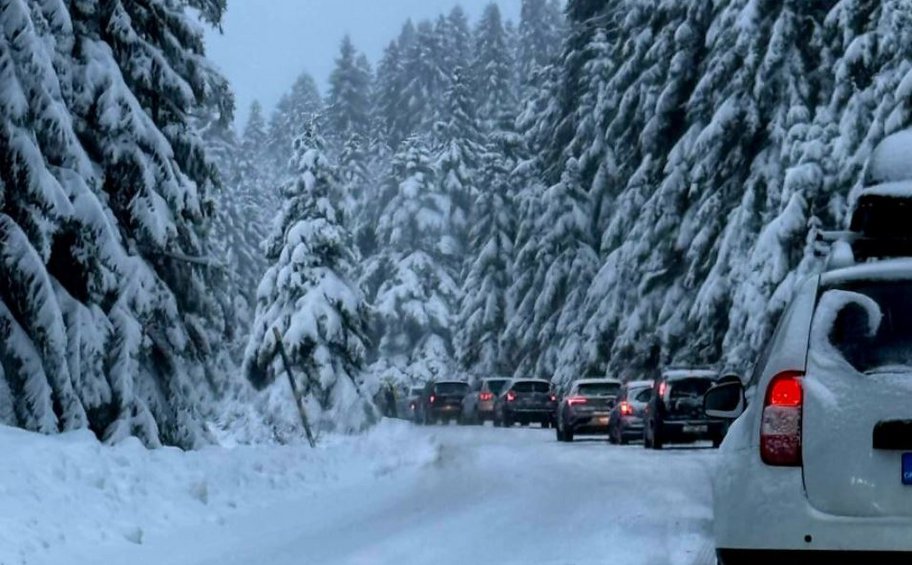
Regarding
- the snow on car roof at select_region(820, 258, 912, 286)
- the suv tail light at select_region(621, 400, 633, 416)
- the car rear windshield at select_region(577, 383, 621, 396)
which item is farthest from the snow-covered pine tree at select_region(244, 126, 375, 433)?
the snow on car roof at select_region(820, 258, 912, 286)

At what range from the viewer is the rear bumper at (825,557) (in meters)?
6.69

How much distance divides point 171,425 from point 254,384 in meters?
25.7

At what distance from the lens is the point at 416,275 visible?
7881 cm

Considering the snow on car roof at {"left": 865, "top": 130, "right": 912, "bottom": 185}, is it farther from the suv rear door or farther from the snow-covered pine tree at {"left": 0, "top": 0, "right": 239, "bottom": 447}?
the snow-covered pine tree at {"left": 0, "top": 0, "right": 239, "bottom": 447}

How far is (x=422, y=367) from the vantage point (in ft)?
258

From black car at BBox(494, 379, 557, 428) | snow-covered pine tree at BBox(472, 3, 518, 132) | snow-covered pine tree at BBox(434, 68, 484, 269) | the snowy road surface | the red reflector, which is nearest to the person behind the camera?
the red reflector

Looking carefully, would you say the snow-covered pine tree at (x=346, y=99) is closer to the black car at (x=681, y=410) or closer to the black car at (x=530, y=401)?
the black car at (x=530, y=401)

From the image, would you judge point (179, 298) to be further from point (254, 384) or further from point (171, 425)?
point (254, 384)

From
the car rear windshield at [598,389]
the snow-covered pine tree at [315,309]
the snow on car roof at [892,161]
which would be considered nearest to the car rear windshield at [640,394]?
the car rear windshield at [598,389]

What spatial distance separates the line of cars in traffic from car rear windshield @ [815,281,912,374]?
1293 centimetres

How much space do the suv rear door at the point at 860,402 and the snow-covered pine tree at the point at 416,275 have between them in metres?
70.3

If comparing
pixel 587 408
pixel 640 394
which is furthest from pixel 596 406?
pixel 640 394

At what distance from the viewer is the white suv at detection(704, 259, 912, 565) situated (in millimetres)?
6727

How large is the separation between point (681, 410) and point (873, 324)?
2604 centimetres
